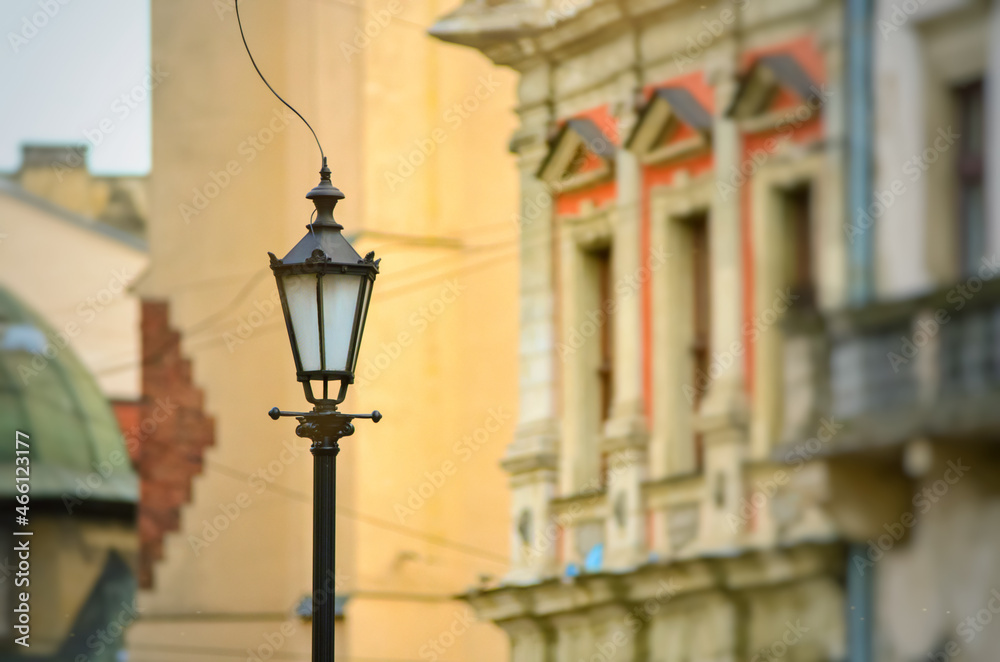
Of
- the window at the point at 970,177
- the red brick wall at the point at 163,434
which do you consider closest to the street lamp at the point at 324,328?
the window at the point at 970,177

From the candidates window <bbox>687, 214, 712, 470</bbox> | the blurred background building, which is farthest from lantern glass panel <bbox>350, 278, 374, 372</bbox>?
the blurred background building

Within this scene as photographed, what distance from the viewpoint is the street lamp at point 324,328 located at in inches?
370

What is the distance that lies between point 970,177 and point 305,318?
17.3 feet

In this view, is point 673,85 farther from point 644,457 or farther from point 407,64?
point 407,64

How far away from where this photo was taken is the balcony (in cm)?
1230

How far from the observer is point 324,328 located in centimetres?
961

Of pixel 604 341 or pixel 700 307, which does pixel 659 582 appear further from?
pixel 604 341

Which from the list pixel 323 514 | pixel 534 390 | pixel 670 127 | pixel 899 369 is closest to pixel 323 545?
pixel 323 514

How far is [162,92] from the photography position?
79.4 ft

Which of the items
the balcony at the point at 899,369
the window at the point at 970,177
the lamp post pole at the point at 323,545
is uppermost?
the window at the point at 970,177

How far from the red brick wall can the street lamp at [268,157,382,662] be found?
14.0m

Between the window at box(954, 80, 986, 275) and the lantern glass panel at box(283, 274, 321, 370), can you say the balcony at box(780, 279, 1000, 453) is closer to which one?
the window at box(954, 80, 986, 275)

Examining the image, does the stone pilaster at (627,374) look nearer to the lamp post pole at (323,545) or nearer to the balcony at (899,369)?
the balcony at (899,369)

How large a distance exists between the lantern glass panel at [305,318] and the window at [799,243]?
19.8 feet
